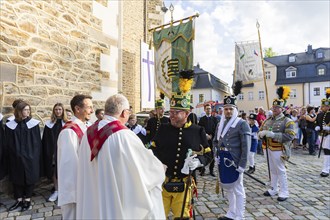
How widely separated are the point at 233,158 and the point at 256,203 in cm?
149

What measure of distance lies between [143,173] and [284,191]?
396 cm

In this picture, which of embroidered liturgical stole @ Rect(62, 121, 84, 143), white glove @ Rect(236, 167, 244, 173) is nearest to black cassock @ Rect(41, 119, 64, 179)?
embroidered liturgical stole @ Rect(62, 121, 84, 143)

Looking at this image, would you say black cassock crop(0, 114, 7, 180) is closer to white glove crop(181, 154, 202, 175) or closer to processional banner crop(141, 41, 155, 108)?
white glove crop(181, 154, 202, 175)

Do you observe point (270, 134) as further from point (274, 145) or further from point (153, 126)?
point (153, 126)

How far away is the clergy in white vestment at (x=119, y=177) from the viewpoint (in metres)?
2.08

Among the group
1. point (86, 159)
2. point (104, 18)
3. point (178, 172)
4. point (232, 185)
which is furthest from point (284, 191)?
point (104, 18)

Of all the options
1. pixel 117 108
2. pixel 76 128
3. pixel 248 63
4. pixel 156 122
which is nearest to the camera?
pixel 117 108

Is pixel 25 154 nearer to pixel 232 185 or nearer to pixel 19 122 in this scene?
pixel 19 122

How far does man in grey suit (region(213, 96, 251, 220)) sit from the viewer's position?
3895 mm

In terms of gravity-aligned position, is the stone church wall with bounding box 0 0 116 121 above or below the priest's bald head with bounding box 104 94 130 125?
above

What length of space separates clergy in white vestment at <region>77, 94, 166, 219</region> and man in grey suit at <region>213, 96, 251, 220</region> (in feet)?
6.58

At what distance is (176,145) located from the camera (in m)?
3.11

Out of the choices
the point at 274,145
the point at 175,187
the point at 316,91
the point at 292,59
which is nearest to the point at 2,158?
the point at 175,187

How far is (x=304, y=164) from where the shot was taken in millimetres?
8477
